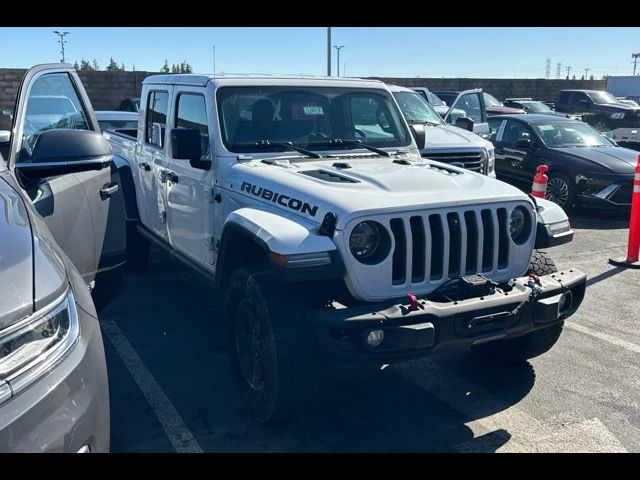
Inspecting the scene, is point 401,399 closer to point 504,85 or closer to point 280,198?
point 280,198

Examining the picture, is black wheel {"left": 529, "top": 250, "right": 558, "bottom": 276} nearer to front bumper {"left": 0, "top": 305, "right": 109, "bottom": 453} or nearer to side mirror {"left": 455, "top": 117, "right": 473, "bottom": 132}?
front bumper {"left": 0, "top": 305, "right": 109, "bottom": 453}

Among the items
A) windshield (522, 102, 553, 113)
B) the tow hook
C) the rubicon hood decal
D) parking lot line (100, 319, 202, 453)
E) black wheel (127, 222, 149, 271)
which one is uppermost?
windshield (522, 102, 553, 113)

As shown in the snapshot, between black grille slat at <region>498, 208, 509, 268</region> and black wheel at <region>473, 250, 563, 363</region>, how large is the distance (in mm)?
257

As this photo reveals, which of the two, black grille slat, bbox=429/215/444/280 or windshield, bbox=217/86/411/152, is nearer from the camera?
black grille slat, bbox=429/215/444/280

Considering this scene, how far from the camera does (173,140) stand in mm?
4645

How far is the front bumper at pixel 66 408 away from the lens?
1.86 meters

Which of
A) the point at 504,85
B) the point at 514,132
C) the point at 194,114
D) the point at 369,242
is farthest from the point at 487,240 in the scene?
the point at 504,85

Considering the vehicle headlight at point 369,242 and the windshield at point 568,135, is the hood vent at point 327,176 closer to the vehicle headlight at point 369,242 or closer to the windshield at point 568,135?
the vehicle headlight at point 369,242

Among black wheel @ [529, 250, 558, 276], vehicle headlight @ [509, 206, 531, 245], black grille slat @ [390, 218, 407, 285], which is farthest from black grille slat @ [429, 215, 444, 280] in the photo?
black wheel @ [529, 250, 558, 276]

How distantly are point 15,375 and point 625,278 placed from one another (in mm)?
6409

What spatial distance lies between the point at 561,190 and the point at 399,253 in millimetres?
7479

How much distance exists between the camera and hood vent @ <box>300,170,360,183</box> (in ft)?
13.4

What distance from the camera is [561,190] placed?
10.3 m

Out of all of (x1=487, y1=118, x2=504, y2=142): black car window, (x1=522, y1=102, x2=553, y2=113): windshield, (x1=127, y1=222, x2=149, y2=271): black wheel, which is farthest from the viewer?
(x1=522, y1=102, x2=553, y2=113): windshield
